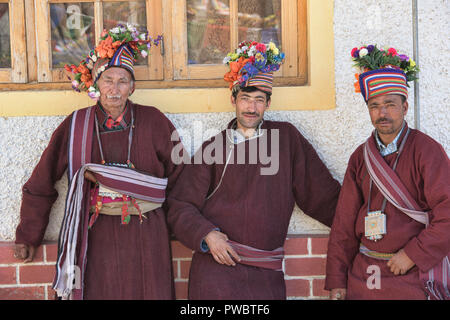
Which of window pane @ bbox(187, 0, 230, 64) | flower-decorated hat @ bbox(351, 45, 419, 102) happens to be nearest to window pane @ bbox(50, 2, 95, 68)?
window pane @ bbox(187, 0, 230, 64)

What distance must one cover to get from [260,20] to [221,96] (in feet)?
2.10

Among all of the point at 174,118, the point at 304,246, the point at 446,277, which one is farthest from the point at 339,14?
the point at 446,277

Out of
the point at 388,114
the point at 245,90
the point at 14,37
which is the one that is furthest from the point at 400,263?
the point at 14,37

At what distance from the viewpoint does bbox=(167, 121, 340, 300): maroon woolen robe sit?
3086 millimetres

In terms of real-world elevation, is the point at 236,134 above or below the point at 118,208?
above

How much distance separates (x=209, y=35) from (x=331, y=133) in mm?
1113

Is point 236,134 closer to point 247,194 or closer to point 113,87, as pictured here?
point 247,194

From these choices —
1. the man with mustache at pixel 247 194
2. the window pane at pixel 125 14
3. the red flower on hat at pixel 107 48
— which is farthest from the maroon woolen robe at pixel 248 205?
the window pane at pixel 125 14

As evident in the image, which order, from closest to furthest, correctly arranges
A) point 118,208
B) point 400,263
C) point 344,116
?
point 400,263 < point 118,208 < point 344,116

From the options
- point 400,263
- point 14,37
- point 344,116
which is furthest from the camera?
point 14,37

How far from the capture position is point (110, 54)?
10.3ft

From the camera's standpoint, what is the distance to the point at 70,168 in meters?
3.15

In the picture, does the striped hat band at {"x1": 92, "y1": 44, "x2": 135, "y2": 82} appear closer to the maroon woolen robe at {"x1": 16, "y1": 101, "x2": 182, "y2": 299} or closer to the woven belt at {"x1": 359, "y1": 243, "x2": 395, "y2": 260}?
the maroon woolen robe at {"x1": 16, "y1": 101, "x2": 182, "y2": 299}

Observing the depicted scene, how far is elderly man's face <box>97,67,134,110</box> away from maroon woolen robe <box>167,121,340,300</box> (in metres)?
0.60
